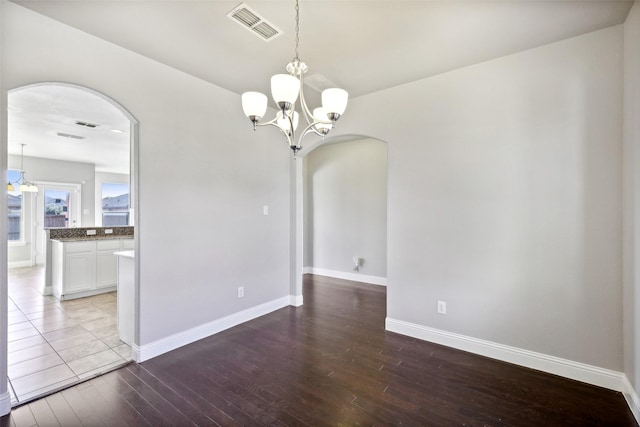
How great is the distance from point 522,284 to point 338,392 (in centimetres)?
187

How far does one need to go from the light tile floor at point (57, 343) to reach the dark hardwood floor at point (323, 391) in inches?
8.6

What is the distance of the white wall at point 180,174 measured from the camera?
7.01ft

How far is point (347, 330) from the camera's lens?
3322 mm

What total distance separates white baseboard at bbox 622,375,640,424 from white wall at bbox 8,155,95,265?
10821 millimetres

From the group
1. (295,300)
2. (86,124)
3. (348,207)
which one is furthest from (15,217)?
(348,207)

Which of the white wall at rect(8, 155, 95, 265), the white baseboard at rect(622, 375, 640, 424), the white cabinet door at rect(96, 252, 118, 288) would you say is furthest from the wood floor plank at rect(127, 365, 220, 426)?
the white wall at rect(8, 155, 95, 265)

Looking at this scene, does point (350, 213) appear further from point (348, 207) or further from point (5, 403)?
point (5, 403)

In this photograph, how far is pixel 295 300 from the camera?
4.18 metres

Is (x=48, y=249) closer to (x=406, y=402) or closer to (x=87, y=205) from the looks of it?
(x=87, y=205)

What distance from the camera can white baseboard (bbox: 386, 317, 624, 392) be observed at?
2270 millimetres

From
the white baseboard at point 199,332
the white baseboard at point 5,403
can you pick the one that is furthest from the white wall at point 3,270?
the white baseboard at point 199,332

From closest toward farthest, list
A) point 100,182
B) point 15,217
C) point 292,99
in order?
point 292,99 < point 15,217 < point 100,182

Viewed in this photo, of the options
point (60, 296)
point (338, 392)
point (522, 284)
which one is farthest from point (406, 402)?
point (60, 296)

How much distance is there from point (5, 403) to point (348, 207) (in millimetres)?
4876
